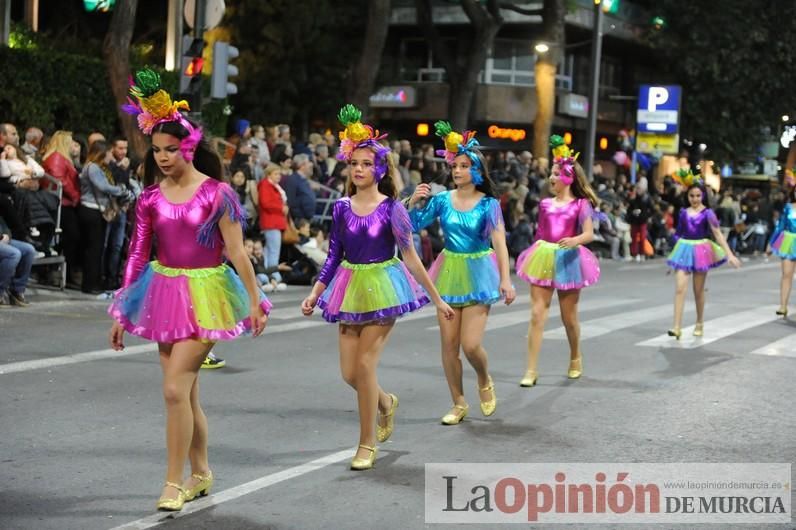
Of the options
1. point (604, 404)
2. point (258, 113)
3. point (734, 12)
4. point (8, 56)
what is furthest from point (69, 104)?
point (734, 12)

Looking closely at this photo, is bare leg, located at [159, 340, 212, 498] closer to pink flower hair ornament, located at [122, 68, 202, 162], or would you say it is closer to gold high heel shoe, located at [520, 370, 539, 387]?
pink flower hair ornament, located at [122, 68, 202, 162]

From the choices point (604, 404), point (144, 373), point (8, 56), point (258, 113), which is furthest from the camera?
point (258, 113)

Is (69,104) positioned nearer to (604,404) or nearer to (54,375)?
(54,375)

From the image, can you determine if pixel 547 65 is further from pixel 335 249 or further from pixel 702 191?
pixel 335 249

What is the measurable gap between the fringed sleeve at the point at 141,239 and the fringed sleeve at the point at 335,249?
1396 millimetres

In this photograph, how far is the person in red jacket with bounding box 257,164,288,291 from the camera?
18078 mm

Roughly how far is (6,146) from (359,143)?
8524mm

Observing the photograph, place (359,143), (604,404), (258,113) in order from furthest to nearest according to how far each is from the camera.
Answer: (258,113), (604,404), (359,143)

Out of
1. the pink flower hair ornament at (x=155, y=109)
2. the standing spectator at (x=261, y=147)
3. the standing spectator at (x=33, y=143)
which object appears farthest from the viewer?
the standing spectator at (x=261, y=147)

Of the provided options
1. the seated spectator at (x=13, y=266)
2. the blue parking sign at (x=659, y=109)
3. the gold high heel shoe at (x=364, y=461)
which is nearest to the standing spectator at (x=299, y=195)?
the seated spectator at (x=13, y=266)

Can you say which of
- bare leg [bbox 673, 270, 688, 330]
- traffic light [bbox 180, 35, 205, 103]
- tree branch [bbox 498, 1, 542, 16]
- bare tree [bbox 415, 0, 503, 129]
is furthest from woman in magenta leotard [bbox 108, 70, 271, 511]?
tree branch [bbox 498, 1, 542, 16]

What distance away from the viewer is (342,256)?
759 cm

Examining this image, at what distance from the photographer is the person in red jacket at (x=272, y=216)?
1808 centimetres

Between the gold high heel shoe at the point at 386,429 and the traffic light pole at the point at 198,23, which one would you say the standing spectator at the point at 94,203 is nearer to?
the traffic light pole at the point at 198,23
